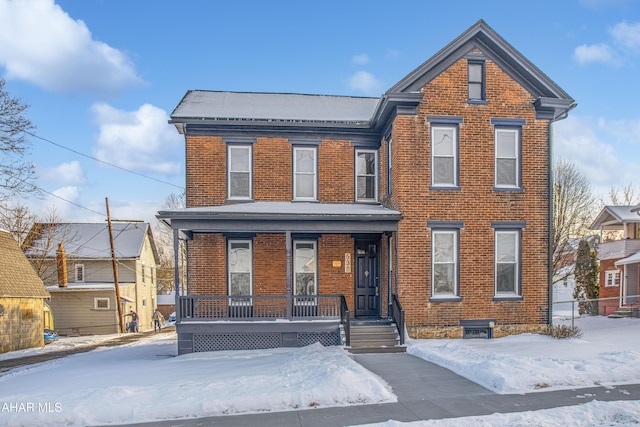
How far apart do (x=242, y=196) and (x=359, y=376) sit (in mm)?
8328

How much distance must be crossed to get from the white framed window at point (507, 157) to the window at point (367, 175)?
13.2ft

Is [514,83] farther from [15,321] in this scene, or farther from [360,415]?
[15,321]

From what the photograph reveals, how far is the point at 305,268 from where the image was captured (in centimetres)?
1459

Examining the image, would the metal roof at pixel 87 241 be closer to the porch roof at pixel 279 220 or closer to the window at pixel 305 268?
the porch roof at pixel 279 220

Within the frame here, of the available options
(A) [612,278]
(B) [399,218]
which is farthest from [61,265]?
(A) [612,278]

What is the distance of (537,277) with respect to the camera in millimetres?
13484

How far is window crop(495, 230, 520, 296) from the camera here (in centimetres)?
1339

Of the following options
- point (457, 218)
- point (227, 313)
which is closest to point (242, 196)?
point (227, 313)

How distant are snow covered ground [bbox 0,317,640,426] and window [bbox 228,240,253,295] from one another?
10.8 ft

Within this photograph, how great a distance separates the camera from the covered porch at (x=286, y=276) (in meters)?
12.7

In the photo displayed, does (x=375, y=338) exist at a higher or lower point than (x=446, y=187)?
lower

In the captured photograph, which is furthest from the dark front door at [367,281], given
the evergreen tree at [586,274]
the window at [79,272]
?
the window at [79,272]

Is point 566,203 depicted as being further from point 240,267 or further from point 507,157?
point 240,267

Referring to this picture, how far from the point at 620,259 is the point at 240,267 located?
22.6 meters
